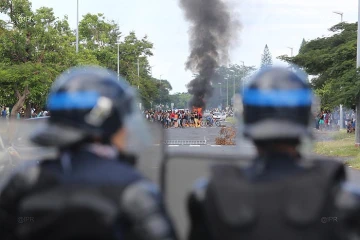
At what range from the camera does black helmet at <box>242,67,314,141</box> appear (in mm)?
2453

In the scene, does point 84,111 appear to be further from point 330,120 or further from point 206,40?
point 206,40

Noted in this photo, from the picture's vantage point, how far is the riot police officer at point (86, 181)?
7.60ft

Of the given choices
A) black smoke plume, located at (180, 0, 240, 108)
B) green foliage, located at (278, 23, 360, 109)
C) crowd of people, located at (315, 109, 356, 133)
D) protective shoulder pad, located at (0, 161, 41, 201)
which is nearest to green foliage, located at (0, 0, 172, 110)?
green foliage, located at (278, 23, 360, 109)

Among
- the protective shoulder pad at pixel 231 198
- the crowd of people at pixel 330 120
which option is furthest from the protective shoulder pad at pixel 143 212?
the crowd of people at pixel 330 120

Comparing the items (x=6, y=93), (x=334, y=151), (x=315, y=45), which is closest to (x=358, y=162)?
(x=334, y=151)

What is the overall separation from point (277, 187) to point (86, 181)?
0.59 meters

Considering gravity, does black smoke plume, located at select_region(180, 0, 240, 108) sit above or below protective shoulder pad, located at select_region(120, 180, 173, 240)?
above

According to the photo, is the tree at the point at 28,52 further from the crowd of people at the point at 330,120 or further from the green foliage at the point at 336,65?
the crowd of people at the point at 330,120

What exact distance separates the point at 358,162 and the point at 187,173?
62.7 feet

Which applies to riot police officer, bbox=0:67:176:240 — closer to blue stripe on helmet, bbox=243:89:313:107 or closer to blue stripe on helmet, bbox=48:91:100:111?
blue stripe on helmet, bbox=48:91:100:111

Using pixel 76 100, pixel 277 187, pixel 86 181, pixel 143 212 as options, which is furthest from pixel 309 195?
pixel 76 100

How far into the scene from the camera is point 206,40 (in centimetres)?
6625

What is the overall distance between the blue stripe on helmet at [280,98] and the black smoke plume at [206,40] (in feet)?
178

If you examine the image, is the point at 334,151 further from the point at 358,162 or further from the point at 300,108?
the point at 300,108
